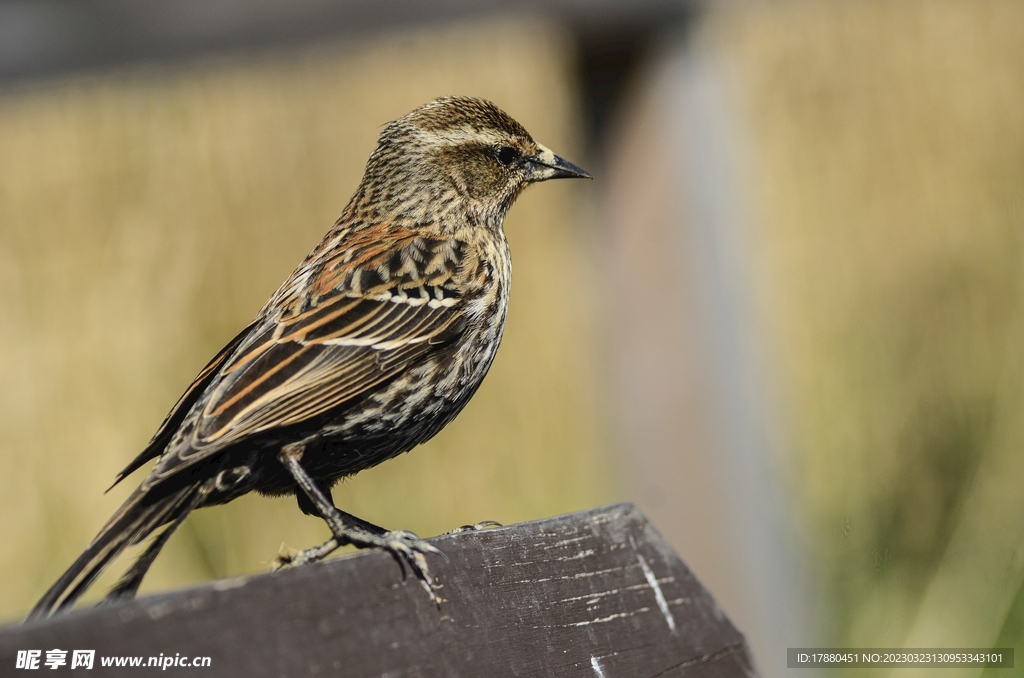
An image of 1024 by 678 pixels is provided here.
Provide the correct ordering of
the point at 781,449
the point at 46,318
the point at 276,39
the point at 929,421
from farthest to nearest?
1. the point at 929,421
2. the point at 46,318
3. the point at 781,449
4. the point at 276,39

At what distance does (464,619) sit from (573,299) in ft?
14.6

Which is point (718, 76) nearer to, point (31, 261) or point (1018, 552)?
point (1018, 552)

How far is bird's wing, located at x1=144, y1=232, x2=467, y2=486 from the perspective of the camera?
2.51 meters

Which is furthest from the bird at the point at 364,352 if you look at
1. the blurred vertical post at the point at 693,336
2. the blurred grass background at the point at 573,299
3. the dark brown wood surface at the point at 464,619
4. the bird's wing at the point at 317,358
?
the blurred grass background at the point at 573,299

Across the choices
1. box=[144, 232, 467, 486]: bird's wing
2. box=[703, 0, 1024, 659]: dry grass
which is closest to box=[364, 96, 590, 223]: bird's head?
box=[144, 232, 467, 486]: bird's wing

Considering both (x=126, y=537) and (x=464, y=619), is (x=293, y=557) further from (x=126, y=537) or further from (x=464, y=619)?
(x=464, y=619)

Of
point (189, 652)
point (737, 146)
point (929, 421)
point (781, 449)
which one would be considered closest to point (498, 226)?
point (737, 146)

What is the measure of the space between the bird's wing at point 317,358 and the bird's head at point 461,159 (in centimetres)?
53

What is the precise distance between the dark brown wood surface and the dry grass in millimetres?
3398

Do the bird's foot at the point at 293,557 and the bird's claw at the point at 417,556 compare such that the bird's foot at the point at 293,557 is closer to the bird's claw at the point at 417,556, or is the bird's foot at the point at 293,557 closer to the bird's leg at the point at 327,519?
the bird's leg at the point at 327,519

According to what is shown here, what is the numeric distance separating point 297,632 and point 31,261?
4.68m

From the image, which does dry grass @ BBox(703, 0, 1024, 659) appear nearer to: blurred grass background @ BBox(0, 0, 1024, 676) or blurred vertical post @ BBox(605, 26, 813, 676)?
blurred grass background @ BBox(0, 0, 1024, 676)

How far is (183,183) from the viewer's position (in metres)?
6.09

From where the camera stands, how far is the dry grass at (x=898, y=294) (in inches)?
229
